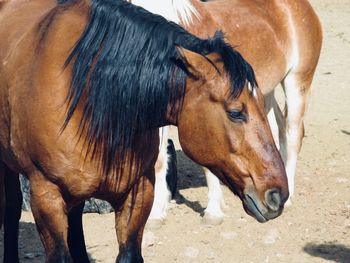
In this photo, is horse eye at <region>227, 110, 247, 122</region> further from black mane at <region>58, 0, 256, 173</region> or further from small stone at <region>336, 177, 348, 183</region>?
small stone at <region>336, 177, 348, 183</region>

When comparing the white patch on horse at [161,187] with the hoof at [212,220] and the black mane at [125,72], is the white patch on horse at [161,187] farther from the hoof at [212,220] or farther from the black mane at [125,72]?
the black mane at [125,72]

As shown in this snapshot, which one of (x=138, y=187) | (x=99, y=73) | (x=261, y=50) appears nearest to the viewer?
(x=99, y=73)

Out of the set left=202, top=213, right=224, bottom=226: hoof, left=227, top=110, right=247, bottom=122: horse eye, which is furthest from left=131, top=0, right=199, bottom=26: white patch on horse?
left=227, top=110, right=247, bottom=122: horse eye

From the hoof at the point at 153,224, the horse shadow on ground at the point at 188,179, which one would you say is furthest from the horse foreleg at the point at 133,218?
the horse shadow on ground at the point at 188,179

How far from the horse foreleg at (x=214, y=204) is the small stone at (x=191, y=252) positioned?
2.07 ft

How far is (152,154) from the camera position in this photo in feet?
14.2

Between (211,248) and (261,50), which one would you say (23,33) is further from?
(261,50)

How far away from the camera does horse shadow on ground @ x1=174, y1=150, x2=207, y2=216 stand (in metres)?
7.15

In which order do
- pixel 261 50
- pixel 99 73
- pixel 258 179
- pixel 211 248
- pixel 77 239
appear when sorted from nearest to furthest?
pixel 258 179
pixel 99 73
pixel 77 239
pixel 211 248
pixel 261 50

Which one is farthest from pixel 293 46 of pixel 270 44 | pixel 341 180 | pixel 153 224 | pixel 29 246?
pixel 29 246

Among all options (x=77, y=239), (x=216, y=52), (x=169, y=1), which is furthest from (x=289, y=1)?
(x=216, y=52)

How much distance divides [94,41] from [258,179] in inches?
39.5

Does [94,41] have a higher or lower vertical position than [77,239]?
higher

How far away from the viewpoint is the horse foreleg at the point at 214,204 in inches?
259
